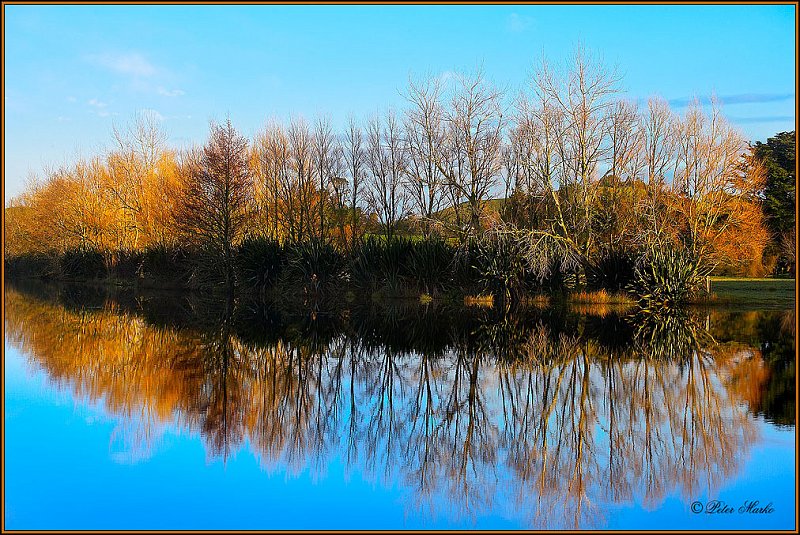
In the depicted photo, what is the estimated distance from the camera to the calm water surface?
17.4 feet

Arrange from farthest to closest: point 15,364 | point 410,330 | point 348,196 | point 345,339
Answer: point 348,196, point 410,330, point 345,339, point 15,364

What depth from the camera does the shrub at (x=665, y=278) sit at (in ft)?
68.4

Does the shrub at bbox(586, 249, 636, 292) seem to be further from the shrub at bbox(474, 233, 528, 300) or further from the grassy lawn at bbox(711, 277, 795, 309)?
the grassy lawn at bbox(711, 277, 795, 309)

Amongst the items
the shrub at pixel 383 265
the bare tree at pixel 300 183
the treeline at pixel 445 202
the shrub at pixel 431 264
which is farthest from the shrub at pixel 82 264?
the shrub at pixel 431 264

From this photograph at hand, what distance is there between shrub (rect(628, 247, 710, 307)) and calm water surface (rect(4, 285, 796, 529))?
6.51 meters

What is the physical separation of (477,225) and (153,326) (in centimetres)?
1221

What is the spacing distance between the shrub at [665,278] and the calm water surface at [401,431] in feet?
21.4

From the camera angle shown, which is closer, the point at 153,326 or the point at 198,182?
the point at 153,326

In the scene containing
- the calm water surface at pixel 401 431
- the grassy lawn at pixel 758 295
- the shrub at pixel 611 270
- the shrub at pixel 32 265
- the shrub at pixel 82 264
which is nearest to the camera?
the calm water surface at pixel 401 431

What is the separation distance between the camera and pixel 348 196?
109 feet

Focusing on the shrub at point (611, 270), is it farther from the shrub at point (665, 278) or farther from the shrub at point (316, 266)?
the shrub at point (316, 266)

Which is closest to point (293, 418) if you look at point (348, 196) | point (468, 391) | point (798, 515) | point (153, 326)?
point (468, 391)

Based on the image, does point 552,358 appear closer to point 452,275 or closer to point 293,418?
point 293,418

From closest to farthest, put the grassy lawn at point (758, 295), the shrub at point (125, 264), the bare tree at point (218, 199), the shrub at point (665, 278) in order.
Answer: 1. the shrub at point (665, 278)
2. the grassy lawn at point (758, 295)
3. the bare tree at point (218, 199)
4. the shrub at point (125, 264)
